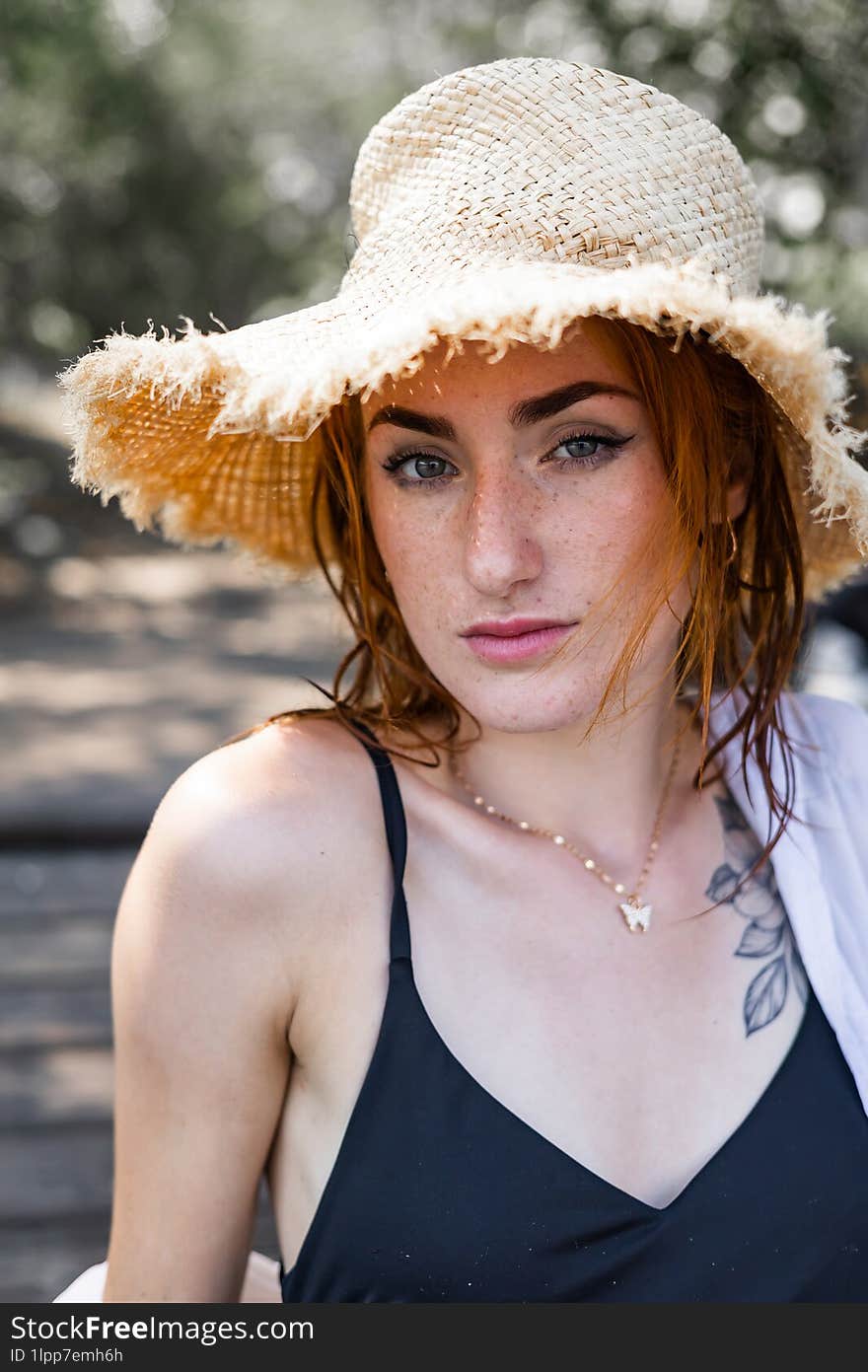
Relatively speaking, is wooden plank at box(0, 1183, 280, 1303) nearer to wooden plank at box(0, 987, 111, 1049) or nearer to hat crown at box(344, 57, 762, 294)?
wooden plank at box(0, 987, 111, 1049)

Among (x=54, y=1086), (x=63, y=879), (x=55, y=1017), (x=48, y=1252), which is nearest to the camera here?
(x=48, y=1252)

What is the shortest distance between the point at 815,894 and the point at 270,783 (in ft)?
2.26

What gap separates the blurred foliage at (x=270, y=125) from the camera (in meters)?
3.67

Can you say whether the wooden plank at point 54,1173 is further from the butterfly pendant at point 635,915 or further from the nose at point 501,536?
the nose at point 501,536

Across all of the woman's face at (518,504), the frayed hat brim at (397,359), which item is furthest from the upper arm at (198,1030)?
the frayed hat brim at (397,359)

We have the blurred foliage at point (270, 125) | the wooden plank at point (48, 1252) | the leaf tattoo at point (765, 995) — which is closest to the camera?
the leaf tattoo at point (765, 995)

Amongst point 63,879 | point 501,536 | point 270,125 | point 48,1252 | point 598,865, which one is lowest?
point 48,1252

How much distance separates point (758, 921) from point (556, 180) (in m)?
0.91

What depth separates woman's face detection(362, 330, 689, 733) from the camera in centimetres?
130

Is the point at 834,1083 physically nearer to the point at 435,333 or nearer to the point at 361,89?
the point at 435,333

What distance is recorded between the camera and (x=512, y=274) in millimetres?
1177

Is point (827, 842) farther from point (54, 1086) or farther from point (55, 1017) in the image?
point (55, 1017)

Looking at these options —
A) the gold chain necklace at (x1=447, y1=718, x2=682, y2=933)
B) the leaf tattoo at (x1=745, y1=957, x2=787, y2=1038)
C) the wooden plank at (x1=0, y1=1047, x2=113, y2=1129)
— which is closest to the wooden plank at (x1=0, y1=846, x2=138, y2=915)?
the wooden plank at (x1=0, y1=1047, x2=113, y2=1129)

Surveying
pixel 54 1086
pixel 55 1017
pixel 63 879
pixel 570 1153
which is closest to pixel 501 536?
pixel 570 1153
